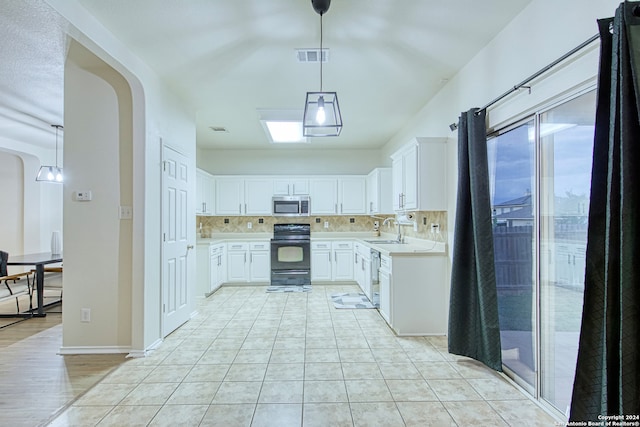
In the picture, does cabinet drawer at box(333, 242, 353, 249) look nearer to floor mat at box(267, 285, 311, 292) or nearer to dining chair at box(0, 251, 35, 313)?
floor mat at box(267, 285, 311, 292)

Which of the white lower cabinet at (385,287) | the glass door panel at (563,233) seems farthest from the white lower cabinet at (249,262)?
the glass door panel at (563,233)

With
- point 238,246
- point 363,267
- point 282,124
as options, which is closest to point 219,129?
point 282,124

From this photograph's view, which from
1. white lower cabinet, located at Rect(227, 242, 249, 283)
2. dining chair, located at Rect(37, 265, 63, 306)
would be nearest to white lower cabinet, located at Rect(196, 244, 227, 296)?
white lower cabinet, located at Rect(227, 242, 249, 283)

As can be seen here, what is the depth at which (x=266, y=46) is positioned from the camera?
9.49 ft

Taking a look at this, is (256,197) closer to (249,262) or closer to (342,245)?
(249,262)

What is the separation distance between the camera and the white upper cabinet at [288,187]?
6711 millimetres

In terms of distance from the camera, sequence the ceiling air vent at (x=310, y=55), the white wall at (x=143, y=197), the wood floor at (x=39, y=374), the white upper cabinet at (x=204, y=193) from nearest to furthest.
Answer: the wood floor at (x=39, y=374) → the ceiling air vent at (x=310, y=55) → the white wall at (x=143, y=197) → the white upper cabinet at (x=204, y=193)

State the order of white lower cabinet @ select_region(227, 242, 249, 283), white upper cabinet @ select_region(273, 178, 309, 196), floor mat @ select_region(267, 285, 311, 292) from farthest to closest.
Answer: white upper cabinet @ select_region(273, 178, 309, 196) → white lower cabinet @ select_region(227, 242, 249, 283) → floor mat @ select_region(267, 285, 311, 292)

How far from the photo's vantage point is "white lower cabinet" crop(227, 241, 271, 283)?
6402mm

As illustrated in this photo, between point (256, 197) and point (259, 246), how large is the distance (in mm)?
976

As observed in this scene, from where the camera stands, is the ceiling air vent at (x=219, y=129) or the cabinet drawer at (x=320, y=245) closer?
the ceiling air vent at (x=219, y=129)

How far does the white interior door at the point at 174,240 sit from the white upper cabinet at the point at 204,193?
1.67 metres

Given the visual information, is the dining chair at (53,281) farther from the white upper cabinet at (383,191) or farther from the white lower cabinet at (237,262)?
the white upper cabinet at (383,191)

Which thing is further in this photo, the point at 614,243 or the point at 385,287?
the point at 385,287
